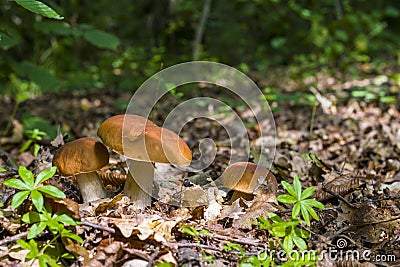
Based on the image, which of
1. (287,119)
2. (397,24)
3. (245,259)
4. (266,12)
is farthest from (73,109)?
(397,24)

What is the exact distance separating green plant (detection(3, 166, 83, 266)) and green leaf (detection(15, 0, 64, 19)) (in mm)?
1187

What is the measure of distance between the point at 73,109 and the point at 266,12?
20.2ft

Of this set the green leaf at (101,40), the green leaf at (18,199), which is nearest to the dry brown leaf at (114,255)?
the green leaf at (18,199)

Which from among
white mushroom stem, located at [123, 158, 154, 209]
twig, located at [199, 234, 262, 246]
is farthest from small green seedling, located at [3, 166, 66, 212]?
twig, located at [199, 234, 262, 246]

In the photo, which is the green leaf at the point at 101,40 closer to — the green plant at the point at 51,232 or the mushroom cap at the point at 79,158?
the mushroom cap at the point at 79,158

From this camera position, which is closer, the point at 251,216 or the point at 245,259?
the point at 245,259

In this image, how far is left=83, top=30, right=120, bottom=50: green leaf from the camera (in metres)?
5.30

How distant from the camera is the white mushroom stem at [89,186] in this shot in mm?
2725

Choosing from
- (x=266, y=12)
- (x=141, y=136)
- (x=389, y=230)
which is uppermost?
(x=266, y=12)

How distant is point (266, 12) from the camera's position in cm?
1061

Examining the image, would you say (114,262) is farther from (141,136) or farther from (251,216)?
(251,216)

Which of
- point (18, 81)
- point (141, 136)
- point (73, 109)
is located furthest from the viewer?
point (18, 81)

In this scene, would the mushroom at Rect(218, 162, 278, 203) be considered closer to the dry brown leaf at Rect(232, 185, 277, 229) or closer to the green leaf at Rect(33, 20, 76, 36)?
the dry brown leaf at Rect(232, 185, 277, 229)

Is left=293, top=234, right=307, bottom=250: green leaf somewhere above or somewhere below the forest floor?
above
